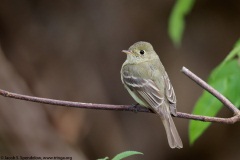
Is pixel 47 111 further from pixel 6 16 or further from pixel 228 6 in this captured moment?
pixel 228 6

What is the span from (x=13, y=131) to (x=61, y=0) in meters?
1.86

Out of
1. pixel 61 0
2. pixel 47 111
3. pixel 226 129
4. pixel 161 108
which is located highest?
pixel 61 0

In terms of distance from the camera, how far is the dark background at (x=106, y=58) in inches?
246

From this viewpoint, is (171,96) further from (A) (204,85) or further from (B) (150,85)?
(A) (204,85)

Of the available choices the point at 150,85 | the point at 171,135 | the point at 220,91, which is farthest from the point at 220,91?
the point at 150,85

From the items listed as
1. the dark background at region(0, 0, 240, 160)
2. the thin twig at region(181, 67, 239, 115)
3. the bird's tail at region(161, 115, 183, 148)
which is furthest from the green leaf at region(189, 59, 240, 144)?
the dark background at region(0, 0, 240, 160)

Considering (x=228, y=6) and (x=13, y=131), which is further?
(x=228, y=6)

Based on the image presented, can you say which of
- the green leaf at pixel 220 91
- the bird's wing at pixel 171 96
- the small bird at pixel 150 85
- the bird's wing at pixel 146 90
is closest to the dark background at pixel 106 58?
the small bird at pixel 150 85

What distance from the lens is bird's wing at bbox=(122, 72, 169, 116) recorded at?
162 inches

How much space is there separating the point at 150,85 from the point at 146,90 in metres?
0.17

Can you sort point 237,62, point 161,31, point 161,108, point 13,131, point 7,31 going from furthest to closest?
point 161,31 < point 7,31 < point 13,131 < point 161,108 < point 237,62

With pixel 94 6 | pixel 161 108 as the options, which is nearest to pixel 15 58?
pixel 94 6

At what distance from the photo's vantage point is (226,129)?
6504 millimetres

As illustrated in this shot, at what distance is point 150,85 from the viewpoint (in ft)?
14.7
